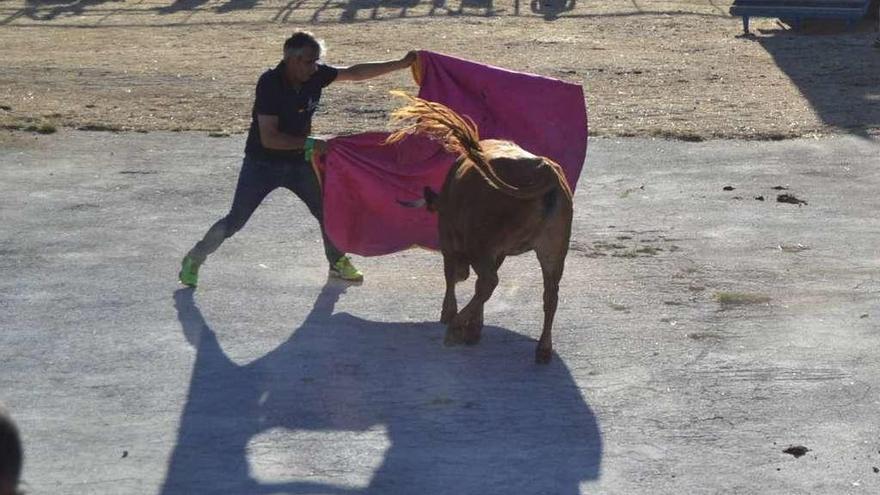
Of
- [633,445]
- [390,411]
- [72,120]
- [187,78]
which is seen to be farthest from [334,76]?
[187,78]

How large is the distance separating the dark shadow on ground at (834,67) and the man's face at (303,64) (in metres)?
7.75

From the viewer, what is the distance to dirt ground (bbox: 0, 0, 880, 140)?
15.4 meters

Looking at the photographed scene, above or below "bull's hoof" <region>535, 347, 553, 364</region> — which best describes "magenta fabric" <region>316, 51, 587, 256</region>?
above

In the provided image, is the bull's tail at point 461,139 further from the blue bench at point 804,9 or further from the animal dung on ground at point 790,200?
the blue bench at point 804,9

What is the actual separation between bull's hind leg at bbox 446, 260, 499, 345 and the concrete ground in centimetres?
8

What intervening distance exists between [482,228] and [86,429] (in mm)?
2164

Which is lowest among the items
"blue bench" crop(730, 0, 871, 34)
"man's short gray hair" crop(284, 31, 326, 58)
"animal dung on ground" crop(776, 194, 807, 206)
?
"blue bench" crop(730, 0, 871, 34)

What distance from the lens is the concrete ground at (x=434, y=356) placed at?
6.23 metres

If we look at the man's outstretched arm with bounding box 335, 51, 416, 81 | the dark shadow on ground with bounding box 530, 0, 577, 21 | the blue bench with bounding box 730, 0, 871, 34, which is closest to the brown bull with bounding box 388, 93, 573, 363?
the man's outstretched arm with bounding box 335, 51, 416, 81

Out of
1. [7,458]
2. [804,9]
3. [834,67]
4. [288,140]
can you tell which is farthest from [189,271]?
[804,9]

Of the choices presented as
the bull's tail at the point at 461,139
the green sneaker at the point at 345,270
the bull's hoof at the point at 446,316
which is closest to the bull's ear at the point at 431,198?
the bull's tail at the point at 461,139

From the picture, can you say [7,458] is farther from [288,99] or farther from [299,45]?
[288,99]

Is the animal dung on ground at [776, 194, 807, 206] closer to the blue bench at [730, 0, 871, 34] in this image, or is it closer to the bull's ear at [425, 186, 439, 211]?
the bull's ear at [425, 186, 439, 211]

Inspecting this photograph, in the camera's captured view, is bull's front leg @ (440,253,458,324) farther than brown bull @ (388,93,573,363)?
Yes
